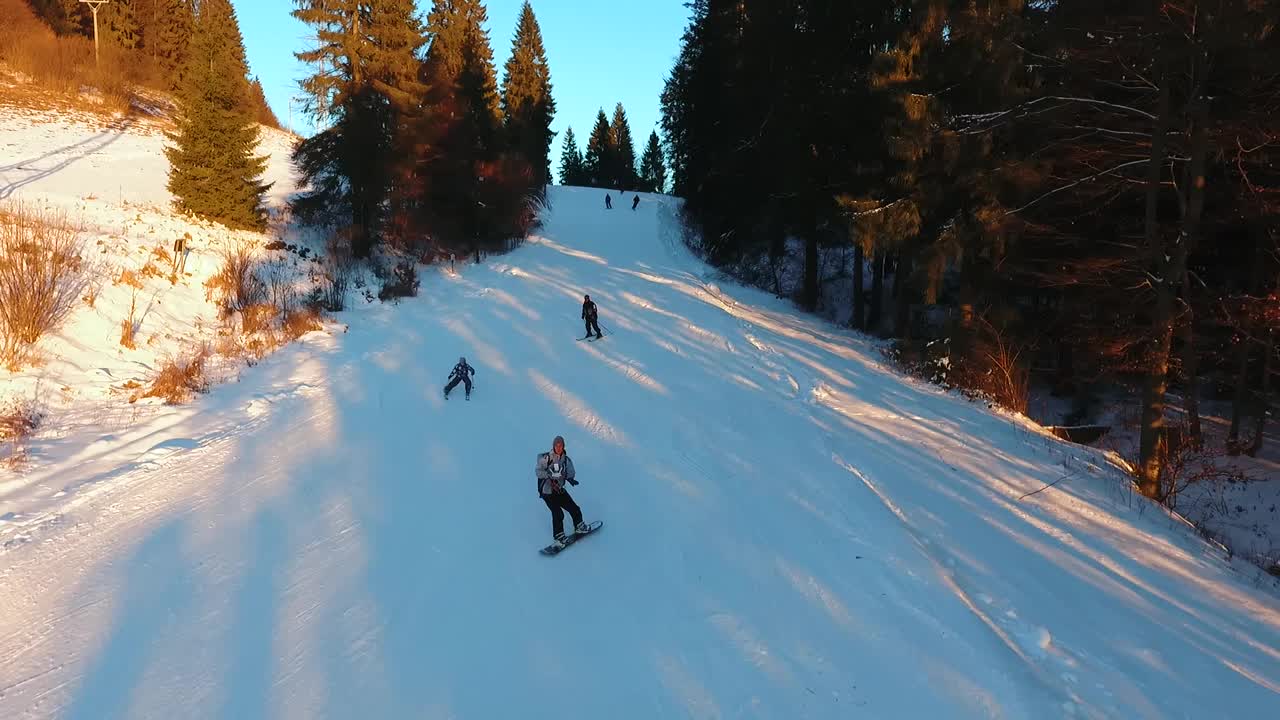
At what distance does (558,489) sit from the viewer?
6.24 m

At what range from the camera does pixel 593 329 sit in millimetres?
15211

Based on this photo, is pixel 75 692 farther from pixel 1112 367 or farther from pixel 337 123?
pixel 337 123

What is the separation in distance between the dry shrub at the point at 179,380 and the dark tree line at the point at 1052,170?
1386 centimetres

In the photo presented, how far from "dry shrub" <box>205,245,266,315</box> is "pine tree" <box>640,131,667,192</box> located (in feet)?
278

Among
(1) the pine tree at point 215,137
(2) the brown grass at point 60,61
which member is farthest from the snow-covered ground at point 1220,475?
(2) the brown grass at point 60,61

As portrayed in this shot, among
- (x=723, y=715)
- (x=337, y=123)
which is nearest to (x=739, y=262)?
(x=337, y=123)

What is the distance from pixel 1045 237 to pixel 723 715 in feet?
44.2

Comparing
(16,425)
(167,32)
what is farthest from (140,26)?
(16,425)

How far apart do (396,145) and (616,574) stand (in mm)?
20584

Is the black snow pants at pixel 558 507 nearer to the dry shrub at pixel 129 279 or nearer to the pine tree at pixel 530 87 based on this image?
the dry shrub at pixel 129 279

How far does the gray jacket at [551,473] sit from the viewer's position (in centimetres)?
625

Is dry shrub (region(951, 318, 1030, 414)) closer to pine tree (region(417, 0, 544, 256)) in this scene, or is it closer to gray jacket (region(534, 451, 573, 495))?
gray jacket (region(534, 451, 573, 495))

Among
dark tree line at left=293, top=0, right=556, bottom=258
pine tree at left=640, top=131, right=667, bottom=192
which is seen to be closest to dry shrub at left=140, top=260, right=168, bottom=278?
dark tree line at left=293, top=0, right=556, bottom=258

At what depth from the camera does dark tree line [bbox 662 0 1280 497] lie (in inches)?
333
